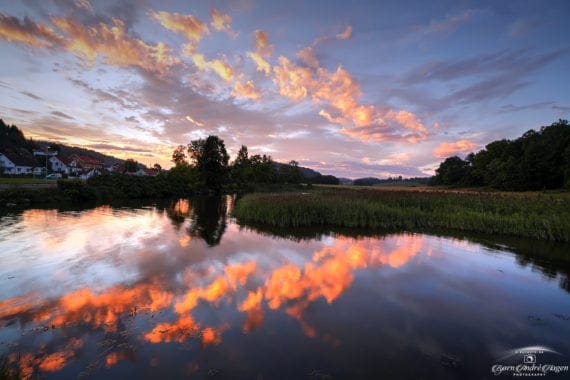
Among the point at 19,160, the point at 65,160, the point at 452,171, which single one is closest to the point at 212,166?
the point at 19,160

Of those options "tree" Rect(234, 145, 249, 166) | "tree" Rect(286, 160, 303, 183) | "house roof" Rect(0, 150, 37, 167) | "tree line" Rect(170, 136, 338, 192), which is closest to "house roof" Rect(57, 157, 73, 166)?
"house roof" Rect(0, 150, 37, 167)

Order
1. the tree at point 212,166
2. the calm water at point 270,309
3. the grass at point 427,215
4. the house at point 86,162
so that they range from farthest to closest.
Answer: the house at point 86,162, the tree at point 212,166, the grass at point 427,215, the calm water at point 270,309

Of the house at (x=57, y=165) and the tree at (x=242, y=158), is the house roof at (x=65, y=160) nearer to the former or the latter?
the house at (x=57, y=165)

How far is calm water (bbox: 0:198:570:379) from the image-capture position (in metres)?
4.70

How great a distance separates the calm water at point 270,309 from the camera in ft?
15.4

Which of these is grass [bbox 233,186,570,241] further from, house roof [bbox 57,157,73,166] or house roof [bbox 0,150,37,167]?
house roof [bbox 57,157,73,166]

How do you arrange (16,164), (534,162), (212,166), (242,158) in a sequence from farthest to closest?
(242,158)
(16,164)
(212,166)
(534,162)

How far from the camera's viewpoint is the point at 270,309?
6.84 m

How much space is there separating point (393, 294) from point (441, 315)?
1429 mm

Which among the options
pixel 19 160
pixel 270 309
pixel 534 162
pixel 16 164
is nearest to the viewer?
pixel 270 309

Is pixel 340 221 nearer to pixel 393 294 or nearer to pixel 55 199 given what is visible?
pixel 393 294

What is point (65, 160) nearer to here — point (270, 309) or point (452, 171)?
point (270, 309)

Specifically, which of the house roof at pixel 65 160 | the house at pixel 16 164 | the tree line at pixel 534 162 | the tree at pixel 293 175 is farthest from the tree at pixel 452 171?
the house roof at pixel 65 160

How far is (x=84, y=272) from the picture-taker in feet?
29.7
